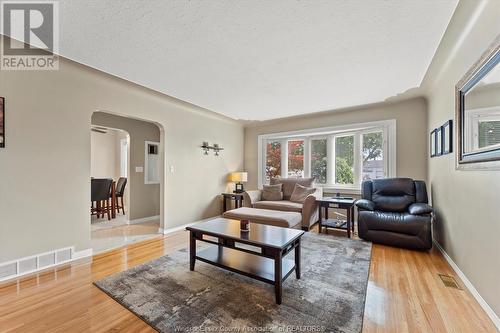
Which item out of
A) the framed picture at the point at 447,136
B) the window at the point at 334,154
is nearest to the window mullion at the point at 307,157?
the window at the point at 334,154

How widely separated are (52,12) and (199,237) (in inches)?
93.8

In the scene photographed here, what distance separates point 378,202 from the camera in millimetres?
3666

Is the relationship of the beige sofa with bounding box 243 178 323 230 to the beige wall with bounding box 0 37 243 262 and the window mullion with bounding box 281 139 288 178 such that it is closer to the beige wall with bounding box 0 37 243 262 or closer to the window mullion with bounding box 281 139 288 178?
the window mullion with bounding box 281 139 288 178

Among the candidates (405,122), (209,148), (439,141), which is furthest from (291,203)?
(405,122)

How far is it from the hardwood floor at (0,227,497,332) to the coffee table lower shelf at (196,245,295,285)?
746 mm

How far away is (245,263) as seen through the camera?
7.38 feet

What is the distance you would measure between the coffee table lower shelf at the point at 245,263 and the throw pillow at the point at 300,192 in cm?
222

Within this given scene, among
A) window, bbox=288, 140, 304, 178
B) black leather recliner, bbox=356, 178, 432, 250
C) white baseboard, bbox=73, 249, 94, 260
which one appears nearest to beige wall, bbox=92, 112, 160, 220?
white baseboard, bbox=73, 249, 94, 260

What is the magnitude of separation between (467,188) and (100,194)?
19.2 feet

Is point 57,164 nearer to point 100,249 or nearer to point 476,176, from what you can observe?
point 100,249

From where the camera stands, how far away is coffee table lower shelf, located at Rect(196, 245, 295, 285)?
2004 millimetres

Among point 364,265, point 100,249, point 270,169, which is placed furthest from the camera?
point 270,169

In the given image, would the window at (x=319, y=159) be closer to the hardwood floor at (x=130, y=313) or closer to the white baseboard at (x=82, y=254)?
the hardwood floor at (x=130, y=313)

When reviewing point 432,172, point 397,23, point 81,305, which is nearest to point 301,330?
point 81,305
